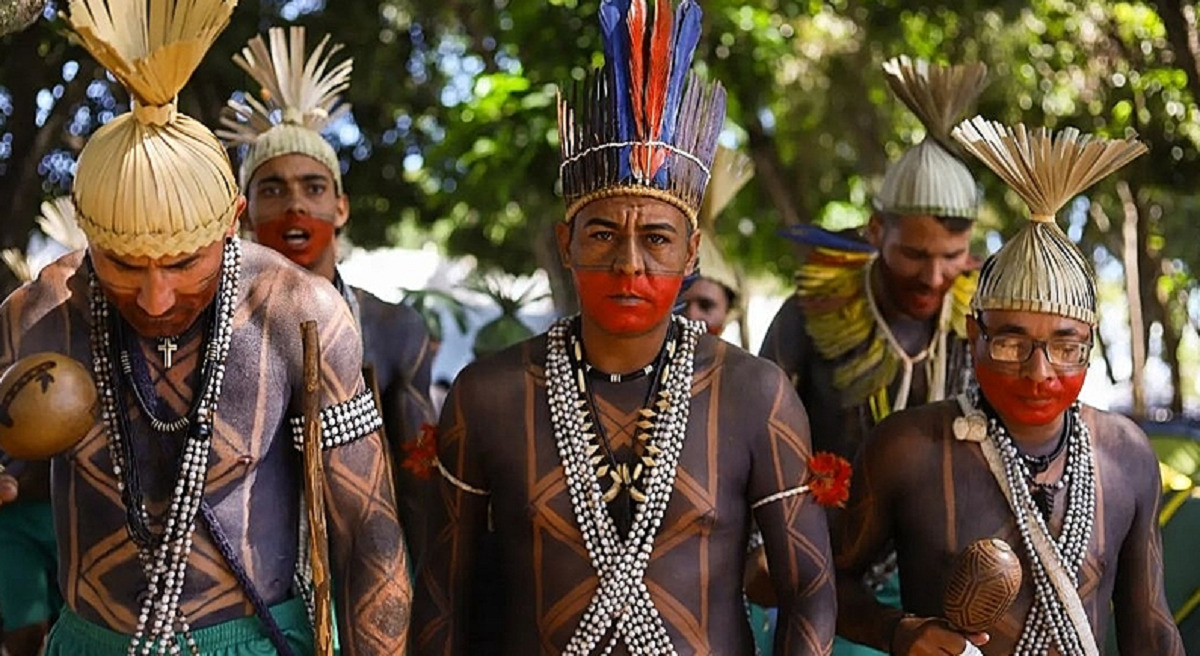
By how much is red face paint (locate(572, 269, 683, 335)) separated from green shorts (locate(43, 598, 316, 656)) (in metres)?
0.89

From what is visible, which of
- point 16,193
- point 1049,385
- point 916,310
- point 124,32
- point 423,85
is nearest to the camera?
point 124,32

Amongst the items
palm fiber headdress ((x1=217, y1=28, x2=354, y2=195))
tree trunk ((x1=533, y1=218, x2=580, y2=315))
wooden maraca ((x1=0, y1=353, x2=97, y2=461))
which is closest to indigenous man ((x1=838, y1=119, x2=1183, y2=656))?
wooden maraca ((x1=0, y1=353, x2=97, y2=461))

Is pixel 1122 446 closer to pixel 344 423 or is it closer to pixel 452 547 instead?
pixel 452 547

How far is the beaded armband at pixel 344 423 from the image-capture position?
118 inches

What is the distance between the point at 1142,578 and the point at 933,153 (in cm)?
183

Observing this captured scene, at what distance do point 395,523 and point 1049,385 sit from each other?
1583mm

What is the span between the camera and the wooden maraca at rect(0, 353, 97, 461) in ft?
8.47

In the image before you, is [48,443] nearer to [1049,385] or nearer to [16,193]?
[1049,385]

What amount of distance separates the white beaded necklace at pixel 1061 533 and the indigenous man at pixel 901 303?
1.20 m

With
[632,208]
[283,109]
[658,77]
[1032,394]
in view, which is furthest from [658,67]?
[283,109]

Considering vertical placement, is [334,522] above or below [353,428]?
below

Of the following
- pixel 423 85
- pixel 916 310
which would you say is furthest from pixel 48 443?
pixel 423 85

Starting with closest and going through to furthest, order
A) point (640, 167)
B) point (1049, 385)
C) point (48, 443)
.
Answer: point (48, 443) < point (640, 167) < point (1049, 385)

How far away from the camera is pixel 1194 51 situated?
611 cm
